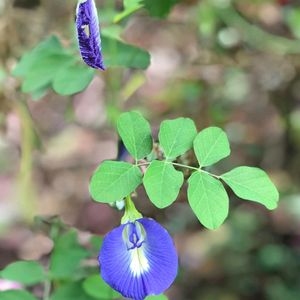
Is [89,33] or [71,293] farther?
[71,293]

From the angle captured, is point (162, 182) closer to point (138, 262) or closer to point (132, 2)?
point (138, 262)

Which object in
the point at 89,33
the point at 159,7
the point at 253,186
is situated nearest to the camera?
the point at 89,33

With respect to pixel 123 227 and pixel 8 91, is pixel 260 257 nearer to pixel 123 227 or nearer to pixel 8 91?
pixel 8 91

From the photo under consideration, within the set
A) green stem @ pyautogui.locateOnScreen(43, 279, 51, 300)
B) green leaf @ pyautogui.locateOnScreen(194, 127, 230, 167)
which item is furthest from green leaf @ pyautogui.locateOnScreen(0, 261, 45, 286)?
green leaf @ pyautogui.locateOnScreen(194, 127, 230, 167)

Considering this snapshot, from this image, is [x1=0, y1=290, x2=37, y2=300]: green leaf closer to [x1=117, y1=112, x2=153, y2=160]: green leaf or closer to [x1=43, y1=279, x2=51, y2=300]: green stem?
[x1=43, y1=279, x2=51, y2=300]: green stem

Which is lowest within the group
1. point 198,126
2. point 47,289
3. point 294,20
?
point 198,126

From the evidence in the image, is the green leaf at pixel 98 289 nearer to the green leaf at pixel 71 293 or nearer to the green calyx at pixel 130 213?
the green leaf at pixel 71 293

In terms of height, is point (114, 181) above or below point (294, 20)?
above

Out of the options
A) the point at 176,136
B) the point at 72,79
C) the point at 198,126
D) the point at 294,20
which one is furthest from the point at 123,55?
the point at 294,20
